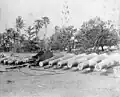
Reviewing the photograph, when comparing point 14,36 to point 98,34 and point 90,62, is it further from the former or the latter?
point 90,62

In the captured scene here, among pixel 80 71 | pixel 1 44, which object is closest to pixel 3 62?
pixel 80 71

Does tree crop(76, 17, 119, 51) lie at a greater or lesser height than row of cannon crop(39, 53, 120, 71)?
greater

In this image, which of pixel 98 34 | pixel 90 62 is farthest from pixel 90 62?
pixel 98 34

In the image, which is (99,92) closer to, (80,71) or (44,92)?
(44,92)

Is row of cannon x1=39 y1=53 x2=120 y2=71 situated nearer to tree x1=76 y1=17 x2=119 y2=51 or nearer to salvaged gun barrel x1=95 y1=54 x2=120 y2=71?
salvaged gun barrel x1=95 y1=54 x2=120 y2=71

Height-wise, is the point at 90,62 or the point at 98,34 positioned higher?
the point at 98,34

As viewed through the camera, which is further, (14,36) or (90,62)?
(14,36)

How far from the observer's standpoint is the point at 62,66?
630 centimetres

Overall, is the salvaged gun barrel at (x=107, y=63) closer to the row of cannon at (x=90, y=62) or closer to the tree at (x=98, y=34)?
the row of cannon at (x=90, y=62)

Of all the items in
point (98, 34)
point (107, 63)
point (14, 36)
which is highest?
point (14, 36)

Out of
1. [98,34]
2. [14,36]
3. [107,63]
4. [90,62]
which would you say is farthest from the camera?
[14,36]

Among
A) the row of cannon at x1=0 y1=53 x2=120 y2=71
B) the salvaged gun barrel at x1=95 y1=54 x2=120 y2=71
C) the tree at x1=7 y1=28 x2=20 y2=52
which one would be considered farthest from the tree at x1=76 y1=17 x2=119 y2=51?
the tree at x1=7 y1=28 x2=20 y2=52

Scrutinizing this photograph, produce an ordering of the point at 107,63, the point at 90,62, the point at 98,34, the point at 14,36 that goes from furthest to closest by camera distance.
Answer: the point at 14,36, the point at 98,34, the point at 90,62, the point at 107,63

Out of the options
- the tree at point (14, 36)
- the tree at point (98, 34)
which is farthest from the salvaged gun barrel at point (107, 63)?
→ the tree at point (14, 36)
